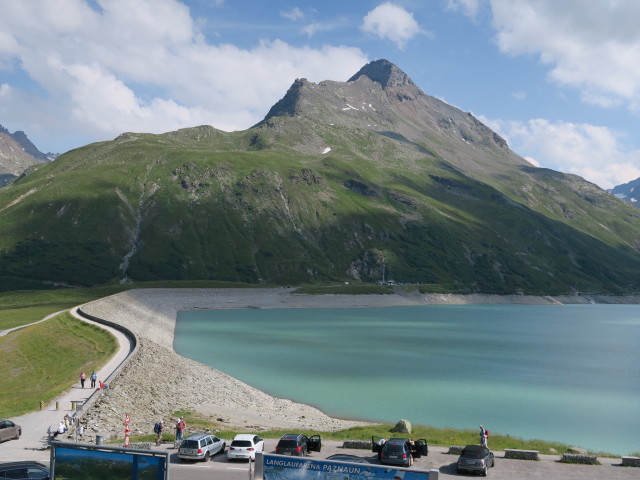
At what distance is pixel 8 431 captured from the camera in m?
34.8

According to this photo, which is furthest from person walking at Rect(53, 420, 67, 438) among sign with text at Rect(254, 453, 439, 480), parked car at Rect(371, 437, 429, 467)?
sign with text at Rect(254, 453, 439, 480)

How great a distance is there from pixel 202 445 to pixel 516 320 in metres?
158

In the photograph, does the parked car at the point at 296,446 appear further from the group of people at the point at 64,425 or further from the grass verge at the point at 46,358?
the grass verge at the point at 46,358

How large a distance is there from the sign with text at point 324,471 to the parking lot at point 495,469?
1055 centimetres

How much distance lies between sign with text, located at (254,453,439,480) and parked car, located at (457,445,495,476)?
43.1 feet

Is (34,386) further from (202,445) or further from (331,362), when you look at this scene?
(331,362)

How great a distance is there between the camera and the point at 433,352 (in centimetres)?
10338

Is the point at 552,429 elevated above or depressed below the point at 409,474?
below

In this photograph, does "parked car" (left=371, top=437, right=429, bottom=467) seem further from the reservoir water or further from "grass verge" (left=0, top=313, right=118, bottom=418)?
"grass verge" (left=0, top=313, right=118, bottom=418)

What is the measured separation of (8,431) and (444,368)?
63619mm

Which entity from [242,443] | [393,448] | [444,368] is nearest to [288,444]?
[242,443]

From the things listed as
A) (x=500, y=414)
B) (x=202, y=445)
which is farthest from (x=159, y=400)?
(x=500, y=414)

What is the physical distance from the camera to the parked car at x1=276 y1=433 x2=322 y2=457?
31078mm

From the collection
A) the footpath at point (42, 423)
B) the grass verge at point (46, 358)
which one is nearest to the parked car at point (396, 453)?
the footpath at point (42, 423)
